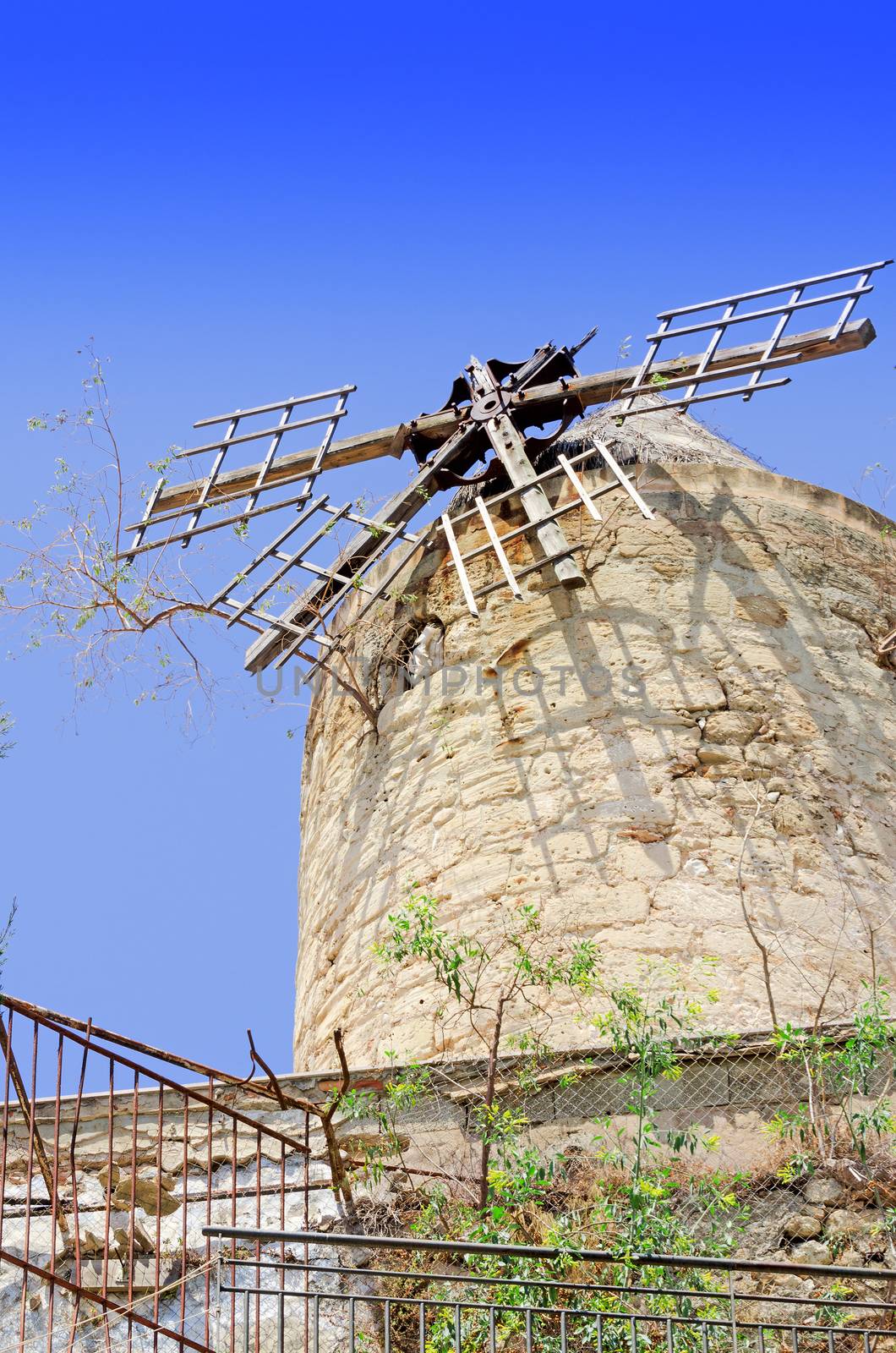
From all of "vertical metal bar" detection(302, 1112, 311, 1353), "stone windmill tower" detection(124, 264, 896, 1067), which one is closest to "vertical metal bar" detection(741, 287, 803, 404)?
"stone windmill tower" detection(124, 264, 896, 1067)

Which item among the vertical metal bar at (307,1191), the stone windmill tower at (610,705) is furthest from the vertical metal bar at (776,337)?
the vertical metal bar at (307,1191)

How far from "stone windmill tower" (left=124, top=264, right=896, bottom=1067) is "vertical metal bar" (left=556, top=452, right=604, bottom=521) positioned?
35 millimetres

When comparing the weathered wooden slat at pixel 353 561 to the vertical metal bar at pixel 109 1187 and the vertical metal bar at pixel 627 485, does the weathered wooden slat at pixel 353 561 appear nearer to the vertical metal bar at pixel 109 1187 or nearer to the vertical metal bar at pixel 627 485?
the vertical metal bar at pixel 627 485

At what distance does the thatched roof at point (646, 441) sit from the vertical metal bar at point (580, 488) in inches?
10.9

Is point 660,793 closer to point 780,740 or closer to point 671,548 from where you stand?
point 780,740

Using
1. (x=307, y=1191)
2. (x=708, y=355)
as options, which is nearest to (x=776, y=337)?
(x=708, y=355)

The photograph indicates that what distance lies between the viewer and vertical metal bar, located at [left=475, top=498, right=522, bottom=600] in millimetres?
7250

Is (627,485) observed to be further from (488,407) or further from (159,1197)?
(159,1197)

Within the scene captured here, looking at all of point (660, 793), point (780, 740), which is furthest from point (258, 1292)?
point (780, 740)

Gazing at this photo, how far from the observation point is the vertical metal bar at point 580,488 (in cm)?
740

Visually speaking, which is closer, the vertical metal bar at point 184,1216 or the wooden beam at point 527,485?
the vertical metal bar at point 184,1216

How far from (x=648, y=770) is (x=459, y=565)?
1478 mm

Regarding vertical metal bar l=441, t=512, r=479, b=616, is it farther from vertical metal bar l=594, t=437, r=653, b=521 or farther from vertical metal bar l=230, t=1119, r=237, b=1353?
vertical metal bar l=230, t=1119, r=237, b=1353

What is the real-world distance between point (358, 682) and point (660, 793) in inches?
75.5
